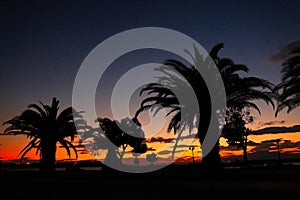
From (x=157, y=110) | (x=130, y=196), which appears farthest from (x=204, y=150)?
(x=130, y=196)

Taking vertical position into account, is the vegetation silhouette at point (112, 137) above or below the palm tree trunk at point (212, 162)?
above

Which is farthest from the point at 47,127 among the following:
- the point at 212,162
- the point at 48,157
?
the point at 212,162

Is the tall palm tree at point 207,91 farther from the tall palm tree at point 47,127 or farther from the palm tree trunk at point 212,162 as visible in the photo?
the tall palm tree at point 47,127

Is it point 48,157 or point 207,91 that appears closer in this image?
point 207,91

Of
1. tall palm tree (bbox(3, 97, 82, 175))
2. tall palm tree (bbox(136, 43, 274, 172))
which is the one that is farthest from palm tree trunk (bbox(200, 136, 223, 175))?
tall palm tree (bbox(3, 97, 82, 175))

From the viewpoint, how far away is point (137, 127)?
149ft

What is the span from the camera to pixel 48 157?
3106 cm

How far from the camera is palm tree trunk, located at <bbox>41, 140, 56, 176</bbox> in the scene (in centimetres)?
3075

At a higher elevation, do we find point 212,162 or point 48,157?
point 48,157

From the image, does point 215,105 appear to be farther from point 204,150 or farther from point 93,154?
point 93,154

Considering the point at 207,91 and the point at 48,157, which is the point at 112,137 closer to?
the point at 48,157

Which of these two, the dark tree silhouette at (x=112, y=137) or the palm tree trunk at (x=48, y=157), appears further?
the dark tree silhouette at (x=112, y=137)

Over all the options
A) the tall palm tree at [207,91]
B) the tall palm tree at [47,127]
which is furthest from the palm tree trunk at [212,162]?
the tall palm tree at [47,127]

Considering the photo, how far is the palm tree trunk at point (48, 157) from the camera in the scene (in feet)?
101
